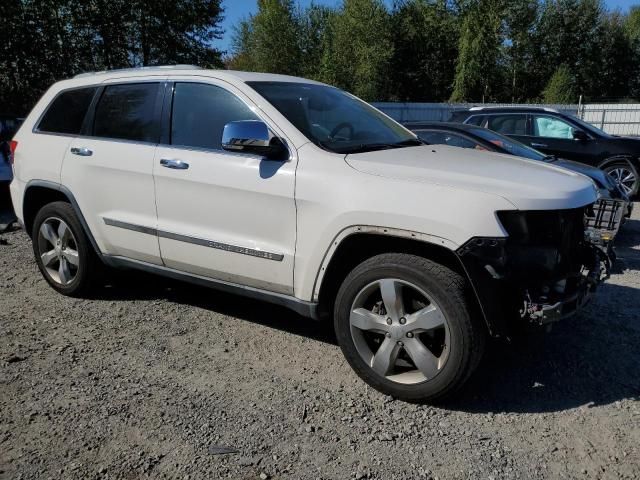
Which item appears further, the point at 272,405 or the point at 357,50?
the point at 357,50

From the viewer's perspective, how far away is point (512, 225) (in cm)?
284

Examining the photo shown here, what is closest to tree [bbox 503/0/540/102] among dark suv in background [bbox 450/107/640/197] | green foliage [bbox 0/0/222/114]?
green foliage [bbox 0/0/222/114]

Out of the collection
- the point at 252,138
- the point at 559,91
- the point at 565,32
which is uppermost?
the point at 565,32

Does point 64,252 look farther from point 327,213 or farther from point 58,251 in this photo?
point 327,213

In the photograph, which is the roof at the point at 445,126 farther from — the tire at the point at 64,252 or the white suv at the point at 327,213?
the tire at the point at 64,252

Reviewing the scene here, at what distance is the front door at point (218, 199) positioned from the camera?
3445mm

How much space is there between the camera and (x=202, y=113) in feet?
12.8

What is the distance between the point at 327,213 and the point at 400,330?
0.77 meters

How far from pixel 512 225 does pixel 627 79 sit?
58.2m

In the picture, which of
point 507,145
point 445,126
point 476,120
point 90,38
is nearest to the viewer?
point 507,145

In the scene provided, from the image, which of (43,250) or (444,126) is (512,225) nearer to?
(43,250)

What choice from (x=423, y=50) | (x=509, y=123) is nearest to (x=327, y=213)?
(x=509, y=123)

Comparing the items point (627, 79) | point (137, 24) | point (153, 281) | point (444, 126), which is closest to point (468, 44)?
point (627, 79)

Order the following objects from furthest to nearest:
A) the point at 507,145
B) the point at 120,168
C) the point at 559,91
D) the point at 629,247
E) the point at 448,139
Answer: the point at 559,91
the point at 448,139
the point at 507,145
the point at 629,247
the point at 120,168
